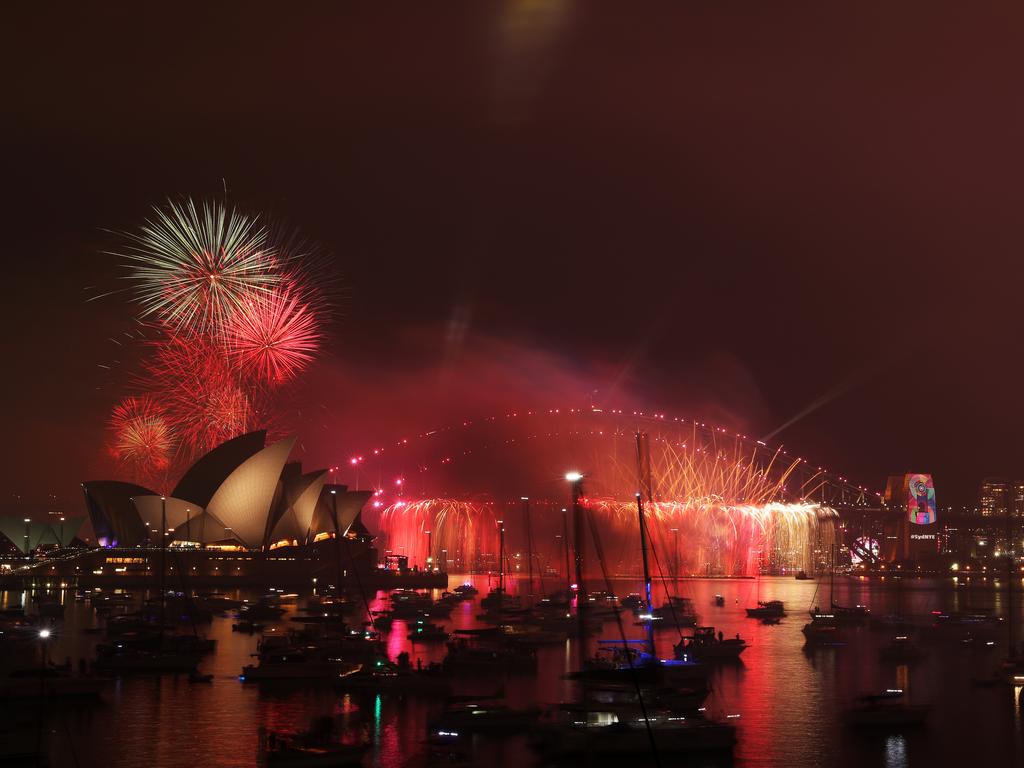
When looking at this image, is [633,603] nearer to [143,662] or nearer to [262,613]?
[262,613]

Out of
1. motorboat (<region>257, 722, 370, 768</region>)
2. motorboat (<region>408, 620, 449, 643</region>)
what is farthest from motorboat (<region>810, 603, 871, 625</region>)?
motorboat (<region>257, 722, 370, 768</region>)

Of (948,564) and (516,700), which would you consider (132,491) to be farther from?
(948,564)

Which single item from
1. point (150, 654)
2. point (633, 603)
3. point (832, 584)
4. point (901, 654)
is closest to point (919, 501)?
point (832, 584)

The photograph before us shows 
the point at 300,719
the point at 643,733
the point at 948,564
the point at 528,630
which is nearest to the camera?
the point at 643,733

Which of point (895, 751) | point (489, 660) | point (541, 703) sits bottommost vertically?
point (895, 751)

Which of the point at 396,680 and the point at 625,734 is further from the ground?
the point at 396,680

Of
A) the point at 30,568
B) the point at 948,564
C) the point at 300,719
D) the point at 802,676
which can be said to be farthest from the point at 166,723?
the point at 948,564

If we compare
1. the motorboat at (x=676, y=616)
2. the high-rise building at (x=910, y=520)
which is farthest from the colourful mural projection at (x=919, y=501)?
the motorboat at (x=676, y=616)
